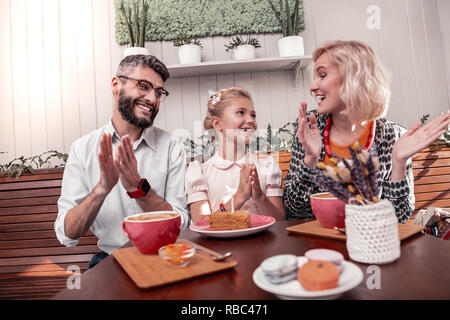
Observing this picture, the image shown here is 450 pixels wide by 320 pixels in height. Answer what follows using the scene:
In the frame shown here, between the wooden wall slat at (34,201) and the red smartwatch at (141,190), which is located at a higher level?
the red smartwatch at (141,190)

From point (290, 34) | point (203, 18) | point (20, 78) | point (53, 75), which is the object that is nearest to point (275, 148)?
point (290, 34)

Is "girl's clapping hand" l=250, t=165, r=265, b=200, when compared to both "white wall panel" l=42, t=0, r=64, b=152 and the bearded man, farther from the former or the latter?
"white wall panel" l=42, t=0, r=64, b=152

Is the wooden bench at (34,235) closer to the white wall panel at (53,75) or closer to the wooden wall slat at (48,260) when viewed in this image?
the wooden wall slat at (48,260)

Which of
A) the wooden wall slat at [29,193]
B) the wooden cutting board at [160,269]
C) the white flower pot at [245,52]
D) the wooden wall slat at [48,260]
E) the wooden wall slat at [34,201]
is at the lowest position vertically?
the wooden wall slat at [48,260]

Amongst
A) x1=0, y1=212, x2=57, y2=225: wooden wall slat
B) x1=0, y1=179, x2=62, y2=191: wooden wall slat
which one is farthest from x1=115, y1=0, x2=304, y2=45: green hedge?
x1=0, y1=212, x2=57, y2=225: wooden wall slat

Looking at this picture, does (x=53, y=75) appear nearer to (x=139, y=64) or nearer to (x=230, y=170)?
(x=139, y=64)

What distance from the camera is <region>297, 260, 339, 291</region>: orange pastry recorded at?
0.52 meters

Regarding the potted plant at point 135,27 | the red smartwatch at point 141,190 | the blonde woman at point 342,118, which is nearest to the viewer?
the red smartwatch at point 141,190

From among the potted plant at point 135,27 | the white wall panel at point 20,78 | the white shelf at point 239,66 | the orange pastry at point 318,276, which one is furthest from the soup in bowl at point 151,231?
the white wall panel at point 20,78

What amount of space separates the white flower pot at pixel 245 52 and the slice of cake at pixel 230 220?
2164 millimetres

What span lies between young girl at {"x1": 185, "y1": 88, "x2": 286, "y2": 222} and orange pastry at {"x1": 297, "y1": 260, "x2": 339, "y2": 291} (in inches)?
37.3

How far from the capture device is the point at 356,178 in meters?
0.71

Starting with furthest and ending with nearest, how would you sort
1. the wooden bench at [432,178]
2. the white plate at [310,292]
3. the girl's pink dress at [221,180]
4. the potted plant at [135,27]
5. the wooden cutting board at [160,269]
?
the potted plant at [135,27] < the wooden bench at [432,178] < the girl's pink dress at [221,180] < the wooden cutting board at [160,269] < the white plate at [310,292]

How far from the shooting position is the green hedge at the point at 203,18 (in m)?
3.09
